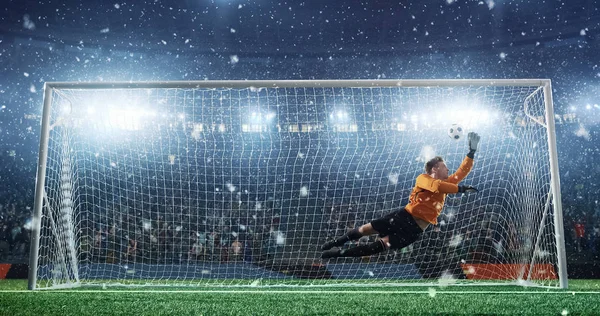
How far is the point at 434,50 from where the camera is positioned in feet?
76.6

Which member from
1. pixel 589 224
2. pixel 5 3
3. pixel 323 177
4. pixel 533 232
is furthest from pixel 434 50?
pixel 5 3

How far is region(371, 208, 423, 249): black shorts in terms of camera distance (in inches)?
238

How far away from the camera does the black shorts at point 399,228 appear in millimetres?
6047

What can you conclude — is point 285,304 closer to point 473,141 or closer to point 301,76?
point 473,141

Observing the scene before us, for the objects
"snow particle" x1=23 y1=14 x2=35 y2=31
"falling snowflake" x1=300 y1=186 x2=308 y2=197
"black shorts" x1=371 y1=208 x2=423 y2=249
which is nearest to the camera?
"black shorts" x1=371 y1=208 x2=423 y2=249

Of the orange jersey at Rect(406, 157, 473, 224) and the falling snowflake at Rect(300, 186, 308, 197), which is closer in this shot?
the orange jersey at Rect(406, 157, 473, 224)

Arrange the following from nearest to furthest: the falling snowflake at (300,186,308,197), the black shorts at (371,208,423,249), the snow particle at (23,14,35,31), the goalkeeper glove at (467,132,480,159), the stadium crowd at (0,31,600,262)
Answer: the goalkeeper glove at (467,132,480,159)
the black shorts at (371,208,423,249)
the stadium crowd at (0,31,600,262)
the falling snowflake at (300,186,308,197)
the snow particle at (23,14,35,31)

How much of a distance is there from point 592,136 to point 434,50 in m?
7.67

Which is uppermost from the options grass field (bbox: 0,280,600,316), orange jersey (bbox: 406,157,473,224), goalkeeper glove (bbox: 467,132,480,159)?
goalkeeper glove (bbox: 467,132,480,159)

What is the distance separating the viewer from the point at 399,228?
605 cm

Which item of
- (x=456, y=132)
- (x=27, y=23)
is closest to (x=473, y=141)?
(x=456, y=132)

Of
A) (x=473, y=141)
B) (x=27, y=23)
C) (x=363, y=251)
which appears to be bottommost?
(x=363, y=251)

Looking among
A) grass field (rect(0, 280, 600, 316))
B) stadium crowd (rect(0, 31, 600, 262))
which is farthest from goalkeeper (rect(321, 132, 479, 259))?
stadium crowd (rect(0, 31, 600, 262))

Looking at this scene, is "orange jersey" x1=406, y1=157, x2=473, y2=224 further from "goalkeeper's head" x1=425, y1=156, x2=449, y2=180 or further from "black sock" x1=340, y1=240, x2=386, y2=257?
"black sock" x1=340, y1=240, x2=386, y2=257
